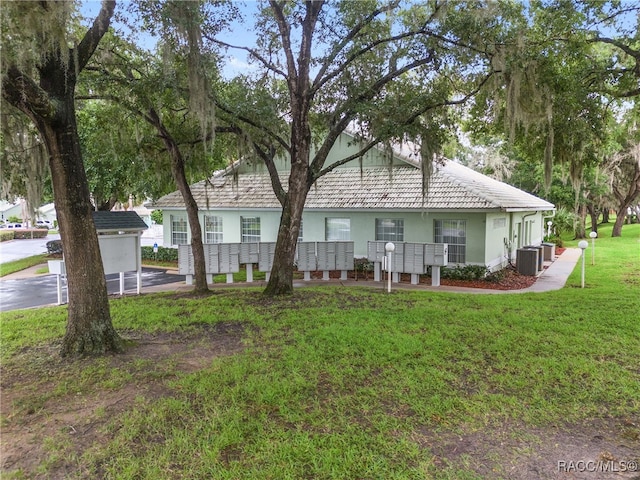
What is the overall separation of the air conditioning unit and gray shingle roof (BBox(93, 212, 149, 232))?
11.6 metres

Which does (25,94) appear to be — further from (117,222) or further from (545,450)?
(545,450)

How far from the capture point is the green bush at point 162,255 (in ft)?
58.0

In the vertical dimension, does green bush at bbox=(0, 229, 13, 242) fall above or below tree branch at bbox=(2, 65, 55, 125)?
below

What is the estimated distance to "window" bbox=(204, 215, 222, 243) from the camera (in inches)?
665

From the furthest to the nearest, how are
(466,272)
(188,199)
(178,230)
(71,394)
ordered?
1. (178,230)
2. (466,272)
3. (188,199)
4. (71,394)

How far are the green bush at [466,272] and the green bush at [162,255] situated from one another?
11253mm

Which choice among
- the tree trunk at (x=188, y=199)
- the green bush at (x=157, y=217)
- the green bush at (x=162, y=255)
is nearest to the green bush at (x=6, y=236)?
the green bush at (x=157, y=217)

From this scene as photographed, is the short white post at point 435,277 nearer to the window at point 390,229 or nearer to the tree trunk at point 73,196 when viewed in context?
the window at point 390,229

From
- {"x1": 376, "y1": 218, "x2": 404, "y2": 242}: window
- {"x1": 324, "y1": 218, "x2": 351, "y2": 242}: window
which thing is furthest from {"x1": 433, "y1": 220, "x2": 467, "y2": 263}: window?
{"x1": 324, "y1": 218, "x2": 351, "y2": 242}: window

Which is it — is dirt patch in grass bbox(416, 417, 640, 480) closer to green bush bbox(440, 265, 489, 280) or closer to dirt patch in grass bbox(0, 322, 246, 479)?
dirt patch in grass bbox(0, 322, 246, 479)

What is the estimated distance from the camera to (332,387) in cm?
450

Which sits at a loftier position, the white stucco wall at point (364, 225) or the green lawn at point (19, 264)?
the white stucco wall at point (364, 225)

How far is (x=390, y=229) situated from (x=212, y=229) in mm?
7650
